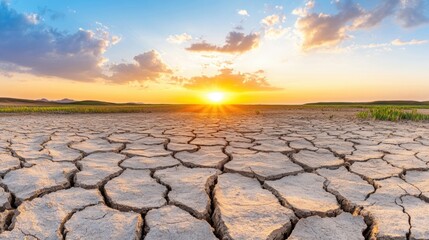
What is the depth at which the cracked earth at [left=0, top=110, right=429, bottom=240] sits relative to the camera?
118cm

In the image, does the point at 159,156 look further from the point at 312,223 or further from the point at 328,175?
the point at 312,223


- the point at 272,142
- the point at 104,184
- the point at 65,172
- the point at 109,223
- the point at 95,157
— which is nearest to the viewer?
the point at 109,223

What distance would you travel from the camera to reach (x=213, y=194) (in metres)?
1.56

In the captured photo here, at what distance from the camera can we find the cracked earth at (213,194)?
118cm

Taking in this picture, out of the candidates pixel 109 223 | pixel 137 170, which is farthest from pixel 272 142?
pixel 109 223

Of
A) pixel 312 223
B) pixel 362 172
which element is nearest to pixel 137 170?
pixel 312 223

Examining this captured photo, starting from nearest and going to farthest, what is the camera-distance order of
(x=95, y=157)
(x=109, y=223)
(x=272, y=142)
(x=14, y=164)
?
(x=109, y=223), (x=14, y=164), (x=95, y=157), (x=272, y=142)

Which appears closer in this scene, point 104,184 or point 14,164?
point 104,184

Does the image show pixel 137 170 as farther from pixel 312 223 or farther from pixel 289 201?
pixel 312 223

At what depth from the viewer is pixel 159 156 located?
249cm

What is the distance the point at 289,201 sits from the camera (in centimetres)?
146

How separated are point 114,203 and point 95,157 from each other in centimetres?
110

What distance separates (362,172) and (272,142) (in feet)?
4.20

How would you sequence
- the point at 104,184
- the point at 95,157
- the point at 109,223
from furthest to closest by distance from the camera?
the point at 95,157 → the point at 104,184 → the point at 109,223
